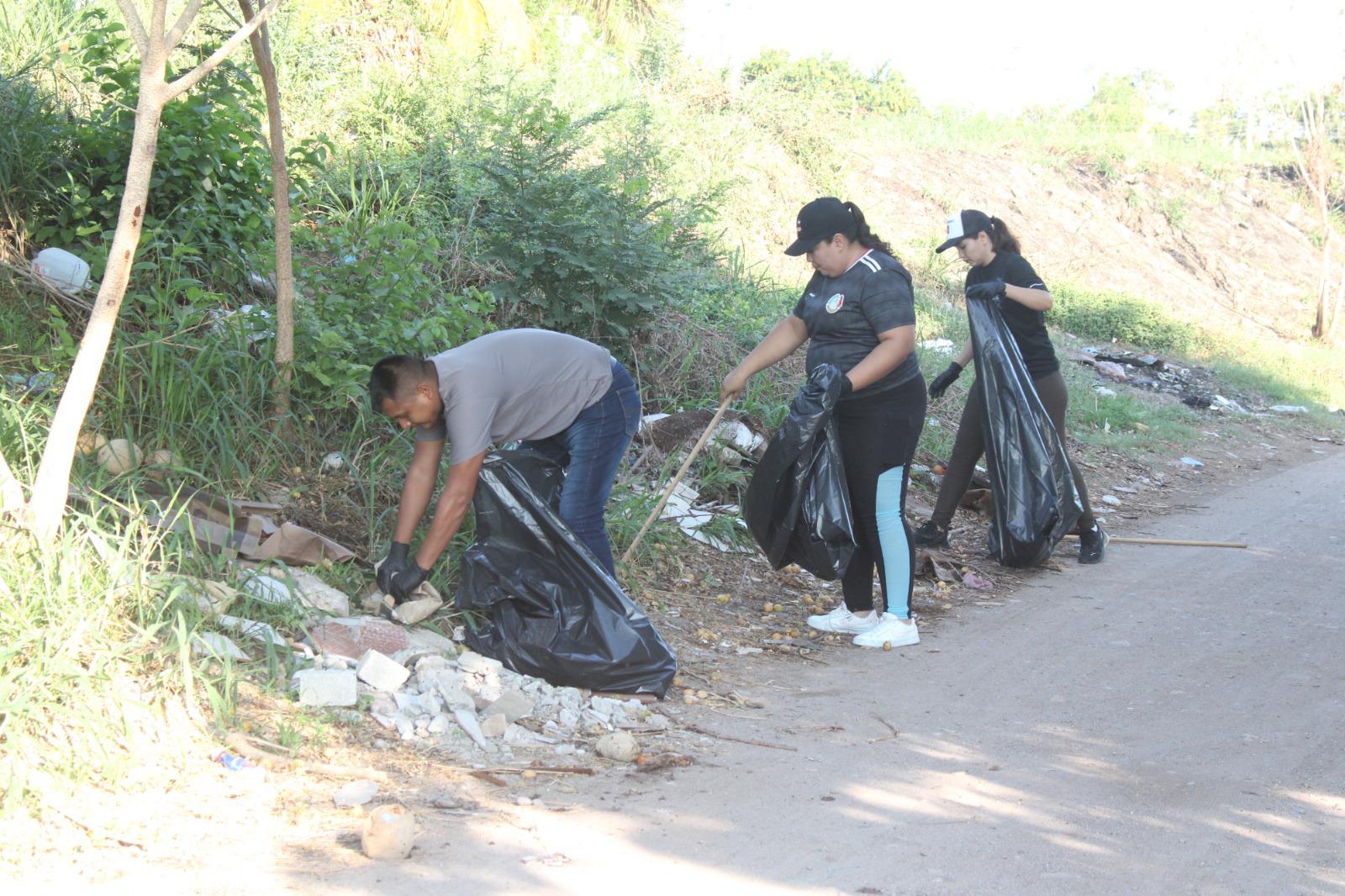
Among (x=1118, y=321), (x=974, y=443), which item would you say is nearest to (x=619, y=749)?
(x=974, y=443)

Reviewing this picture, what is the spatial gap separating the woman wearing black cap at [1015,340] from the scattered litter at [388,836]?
13.5ft

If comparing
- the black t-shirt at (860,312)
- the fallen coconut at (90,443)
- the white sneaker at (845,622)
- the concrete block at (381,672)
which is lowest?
the white sneaker at (845,622)

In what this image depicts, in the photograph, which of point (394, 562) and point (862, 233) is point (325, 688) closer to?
point (394, 562)

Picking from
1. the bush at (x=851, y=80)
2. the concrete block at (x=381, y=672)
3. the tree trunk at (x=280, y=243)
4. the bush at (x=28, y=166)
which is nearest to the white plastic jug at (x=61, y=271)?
the bush at (x=28, y=166)

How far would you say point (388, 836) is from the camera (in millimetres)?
2752

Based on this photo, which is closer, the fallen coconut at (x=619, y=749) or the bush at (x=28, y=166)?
the fallen coconut at (x=619, y=749)

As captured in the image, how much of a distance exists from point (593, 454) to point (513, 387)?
48 centimetres

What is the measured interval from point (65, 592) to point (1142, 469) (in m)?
8.30

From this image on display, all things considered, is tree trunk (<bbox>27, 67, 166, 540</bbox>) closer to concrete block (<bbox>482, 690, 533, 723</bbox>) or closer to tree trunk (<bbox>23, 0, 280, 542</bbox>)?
tree trunk (<bbox>23, 0, 280, 542</bbox>)

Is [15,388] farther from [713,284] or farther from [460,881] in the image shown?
[713,284]

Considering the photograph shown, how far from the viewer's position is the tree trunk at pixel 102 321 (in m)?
3.52

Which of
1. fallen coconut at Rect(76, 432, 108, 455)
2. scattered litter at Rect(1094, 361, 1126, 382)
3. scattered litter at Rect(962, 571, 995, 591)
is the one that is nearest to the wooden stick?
scattered litter at Rect(962, 571, 995, 591)

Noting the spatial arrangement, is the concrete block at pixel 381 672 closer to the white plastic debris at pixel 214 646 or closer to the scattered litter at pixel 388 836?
the white plastic debris at pixel 214 646

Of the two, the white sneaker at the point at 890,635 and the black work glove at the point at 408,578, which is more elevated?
the black work glove at the point at 408,578
